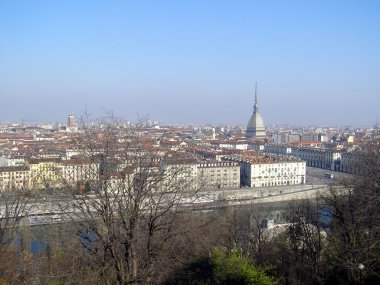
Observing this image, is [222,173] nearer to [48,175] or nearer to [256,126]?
[48,175]

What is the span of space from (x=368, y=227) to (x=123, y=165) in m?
3.02

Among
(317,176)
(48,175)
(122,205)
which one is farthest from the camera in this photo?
(317,176)

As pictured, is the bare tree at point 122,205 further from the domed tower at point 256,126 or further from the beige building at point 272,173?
the domed tower at point 256,126

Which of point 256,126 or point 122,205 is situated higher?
point 122,205

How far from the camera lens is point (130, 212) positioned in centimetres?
303

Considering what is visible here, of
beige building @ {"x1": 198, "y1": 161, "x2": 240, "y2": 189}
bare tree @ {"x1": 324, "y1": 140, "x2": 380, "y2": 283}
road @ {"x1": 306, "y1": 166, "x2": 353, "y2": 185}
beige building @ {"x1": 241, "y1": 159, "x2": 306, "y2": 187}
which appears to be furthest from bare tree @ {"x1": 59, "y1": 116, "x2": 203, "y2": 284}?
road @ {"x1": 306, "y1": 166, "x2": 353, "y2": 185}

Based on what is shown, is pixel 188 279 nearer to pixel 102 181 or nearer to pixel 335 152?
pixel 102 181

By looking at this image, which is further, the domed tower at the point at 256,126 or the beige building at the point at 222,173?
the domed tower at the point at 256,126

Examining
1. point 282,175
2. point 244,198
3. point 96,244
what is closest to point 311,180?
point 282,175

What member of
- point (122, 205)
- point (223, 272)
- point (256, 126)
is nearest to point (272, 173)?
point (223, 272)

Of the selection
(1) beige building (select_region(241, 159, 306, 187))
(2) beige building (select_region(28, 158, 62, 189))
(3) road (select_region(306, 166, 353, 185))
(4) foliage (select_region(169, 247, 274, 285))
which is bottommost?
(3) road (select_region(306, 166, 353, 185))

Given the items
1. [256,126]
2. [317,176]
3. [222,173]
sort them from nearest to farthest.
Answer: [222,173], [317,176], [256,126]

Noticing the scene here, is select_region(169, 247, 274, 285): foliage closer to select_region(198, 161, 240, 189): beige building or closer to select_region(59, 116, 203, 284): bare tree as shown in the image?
select_region(59, 116, 203, 284): bare tree

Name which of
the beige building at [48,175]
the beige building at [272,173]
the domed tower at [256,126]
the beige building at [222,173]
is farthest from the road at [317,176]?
the domed tower at [256,126]
